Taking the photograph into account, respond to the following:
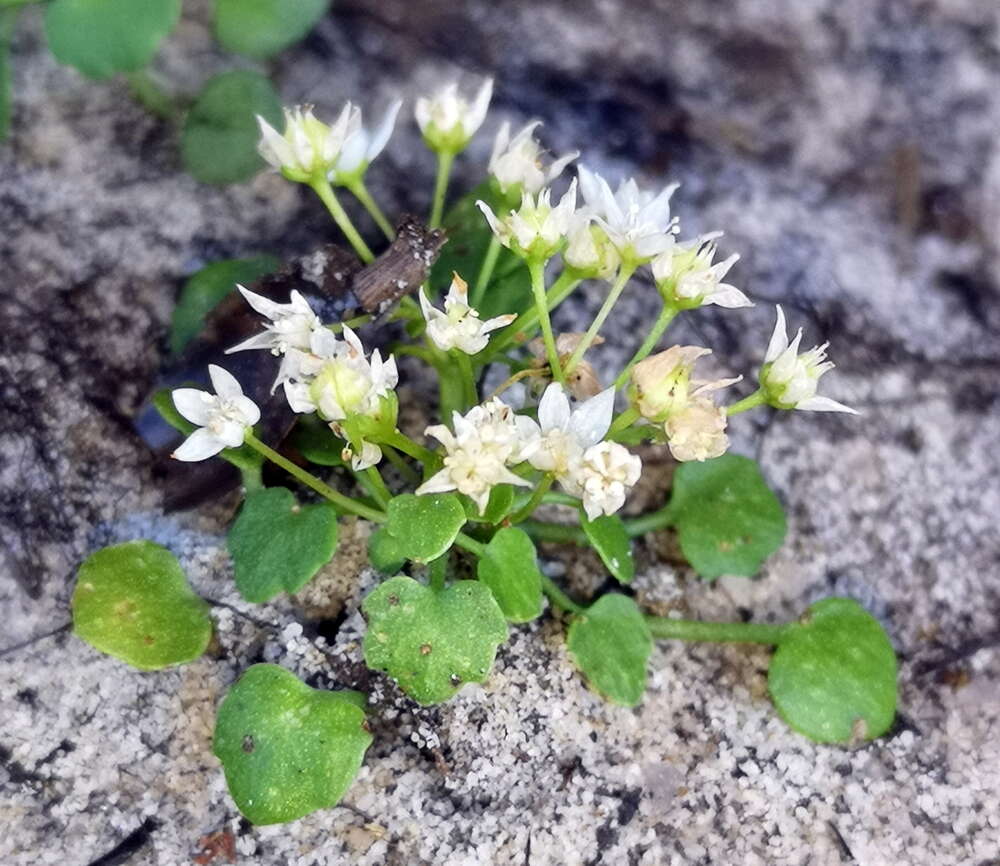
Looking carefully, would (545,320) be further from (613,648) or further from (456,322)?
(613,648)

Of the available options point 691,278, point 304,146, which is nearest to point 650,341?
point 691,278

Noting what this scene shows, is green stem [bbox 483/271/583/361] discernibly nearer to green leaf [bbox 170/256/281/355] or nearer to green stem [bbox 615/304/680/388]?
green stem [bbox 615/304/680/388]

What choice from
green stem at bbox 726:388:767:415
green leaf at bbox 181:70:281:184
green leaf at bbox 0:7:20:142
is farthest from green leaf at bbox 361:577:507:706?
green leaf at bbox 0:7:20:142

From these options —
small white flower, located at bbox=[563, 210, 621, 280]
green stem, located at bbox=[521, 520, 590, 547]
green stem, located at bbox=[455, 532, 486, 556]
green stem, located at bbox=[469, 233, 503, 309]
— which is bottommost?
green stem, located at bbox=[521, 520, 590, 547]

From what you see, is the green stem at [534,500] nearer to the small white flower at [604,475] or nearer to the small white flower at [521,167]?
the small white flower at [604,475]

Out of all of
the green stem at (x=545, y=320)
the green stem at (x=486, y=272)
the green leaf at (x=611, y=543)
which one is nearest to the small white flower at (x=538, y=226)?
the green stem at (x=545, y=320)

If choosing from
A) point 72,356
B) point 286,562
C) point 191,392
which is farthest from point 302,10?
point 286,562
